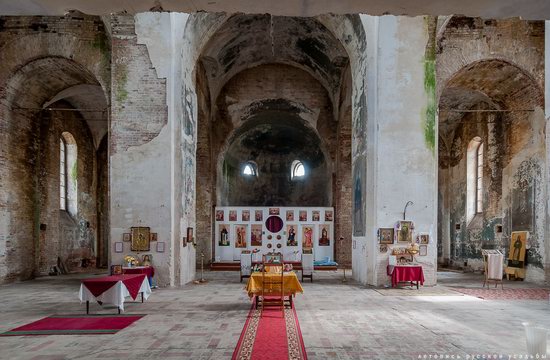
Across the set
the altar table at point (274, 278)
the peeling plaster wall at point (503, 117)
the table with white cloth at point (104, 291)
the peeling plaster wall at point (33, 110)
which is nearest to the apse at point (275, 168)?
the peeling plaster wall at point (503, 117)

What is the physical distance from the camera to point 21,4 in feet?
9.87

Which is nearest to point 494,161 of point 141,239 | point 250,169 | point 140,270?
point 141,239

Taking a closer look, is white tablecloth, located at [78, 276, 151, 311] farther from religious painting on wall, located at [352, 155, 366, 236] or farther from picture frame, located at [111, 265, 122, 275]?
religious painting on wall, located at [352, 155, 366, 236]

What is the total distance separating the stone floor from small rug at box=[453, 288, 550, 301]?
60 centimetres

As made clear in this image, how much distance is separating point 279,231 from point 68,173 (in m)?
10.00

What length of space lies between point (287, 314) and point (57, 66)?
12.3 meters

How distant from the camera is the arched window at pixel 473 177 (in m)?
21.4

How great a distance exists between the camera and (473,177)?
2170 centimetres

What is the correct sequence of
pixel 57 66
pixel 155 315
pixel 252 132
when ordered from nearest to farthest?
A: pixel 155 315 < pixel 57 66 < pixel 252 132

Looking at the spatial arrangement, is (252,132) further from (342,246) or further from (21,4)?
(21,4)

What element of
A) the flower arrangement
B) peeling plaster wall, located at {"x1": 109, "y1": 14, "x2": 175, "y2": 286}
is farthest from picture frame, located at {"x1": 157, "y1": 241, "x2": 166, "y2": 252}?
the flower arrangement

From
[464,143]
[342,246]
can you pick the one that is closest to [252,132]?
[342,246]

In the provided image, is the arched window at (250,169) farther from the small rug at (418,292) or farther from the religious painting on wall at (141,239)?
the small rug at (418,292)

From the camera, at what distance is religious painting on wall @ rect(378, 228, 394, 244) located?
1422cm
